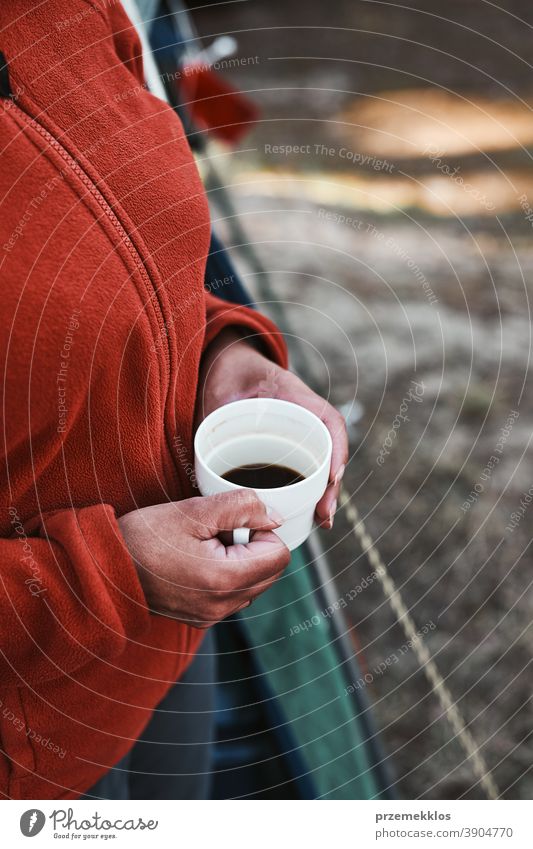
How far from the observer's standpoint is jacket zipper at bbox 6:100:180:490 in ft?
1.18

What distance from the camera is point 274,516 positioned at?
397 millimetres

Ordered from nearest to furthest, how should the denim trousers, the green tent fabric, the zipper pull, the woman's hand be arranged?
1. the zipper pull
2. the woman's hand
3. the denim trousers
4. the green tent fabric

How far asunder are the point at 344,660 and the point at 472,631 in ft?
1.07

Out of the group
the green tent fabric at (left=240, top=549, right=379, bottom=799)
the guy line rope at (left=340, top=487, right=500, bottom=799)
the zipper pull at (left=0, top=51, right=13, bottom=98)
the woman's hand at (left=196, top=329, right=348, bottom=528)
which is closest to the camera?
the zipper pull at (left=0, top=51, right=13, bottom=98)

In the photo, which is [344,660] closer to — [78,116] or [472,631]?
[472,631]

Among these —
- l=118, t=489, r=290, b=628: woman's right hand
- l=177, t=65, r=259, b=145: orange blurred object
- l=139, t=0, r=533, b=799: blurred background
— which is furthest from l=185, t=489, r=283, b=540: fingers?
l=177, t=65, r=259, b=145: orange blurred object

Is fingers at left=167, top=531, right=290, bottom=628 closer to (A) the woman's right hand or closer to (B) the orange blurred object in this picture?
(A) the woman's right hand

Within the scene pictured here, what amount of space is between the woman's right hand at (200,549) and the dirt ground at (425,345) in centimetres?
41

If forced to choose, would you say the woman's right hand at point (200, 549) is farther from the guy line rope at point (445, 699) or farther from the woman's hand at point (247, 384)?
the guy line rope at point (445, 699)

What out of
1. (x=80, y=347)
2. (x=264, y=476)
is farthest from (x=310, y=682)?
Answer: (x=80, y=347)

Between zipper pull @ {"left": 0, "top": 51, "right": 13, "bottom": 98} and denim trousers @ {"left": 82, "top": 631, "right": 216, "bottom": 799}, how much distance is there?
0.44m

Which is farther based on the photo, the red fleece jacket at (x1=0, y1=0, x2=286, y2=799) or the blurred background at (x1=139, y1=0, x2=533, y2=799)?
the blurred background at (x1=139, y1=0, x2=533, y2=799)

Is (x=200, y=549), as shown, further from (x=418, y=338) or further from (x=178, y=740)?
(x=418, y=338)

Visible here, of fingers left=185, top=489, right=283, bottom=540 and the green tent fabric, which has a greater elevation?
fingers left=185, top=489, right=283, bottom=540
